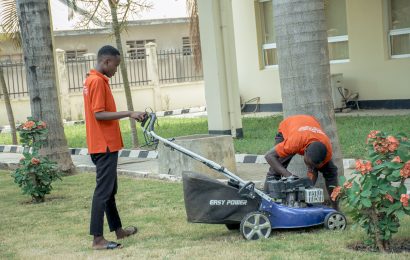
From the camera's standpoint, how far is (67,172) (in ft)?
42.8

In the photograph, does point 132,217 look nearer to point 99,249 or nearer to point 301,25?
point 99,249

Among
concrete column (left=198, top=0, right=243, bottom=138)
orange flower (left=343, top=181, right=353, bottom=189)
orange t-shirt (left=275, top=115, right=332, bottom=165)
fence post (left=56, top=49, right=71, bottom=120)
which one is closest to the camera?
orange flower (left=343, top=181, right=353, bottom=189)

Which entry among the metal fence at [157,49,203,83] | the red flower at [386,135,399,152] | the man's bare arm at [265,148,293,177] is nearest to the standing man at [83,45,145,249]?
the man's bare arm at [265,148,293,177]

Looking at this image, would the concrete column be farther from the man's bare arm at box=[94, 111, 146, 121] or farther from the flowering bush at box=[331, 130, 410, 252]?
the flowering bush at box=[331, 130, 410, 252]

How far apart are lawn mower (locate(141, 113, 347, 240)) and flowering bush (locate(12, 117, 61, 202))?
3555mm

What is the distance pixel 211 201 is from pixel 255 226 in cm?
46

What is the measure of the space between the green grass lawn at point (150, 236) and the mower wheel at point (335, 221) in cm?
8

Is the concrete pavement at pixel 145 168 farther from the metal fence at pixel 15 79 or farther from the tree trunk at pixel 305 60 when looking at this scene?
the metal fence at pixel 15 79

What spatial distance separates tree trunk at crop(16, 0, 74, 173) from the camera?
1248 cm

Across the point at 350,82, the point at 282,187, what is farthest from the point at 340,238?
the point at 350,82

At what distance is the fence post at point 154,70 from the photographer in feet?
92.5

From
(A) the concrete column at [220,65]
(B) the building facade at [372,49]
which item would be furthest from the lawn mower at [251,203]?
(B) the building facade at [372,49]

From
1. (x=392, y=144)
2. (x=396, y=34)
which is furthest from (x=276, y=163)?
(x=396, y=34)

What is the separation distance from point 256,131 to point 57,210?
24.6ft
